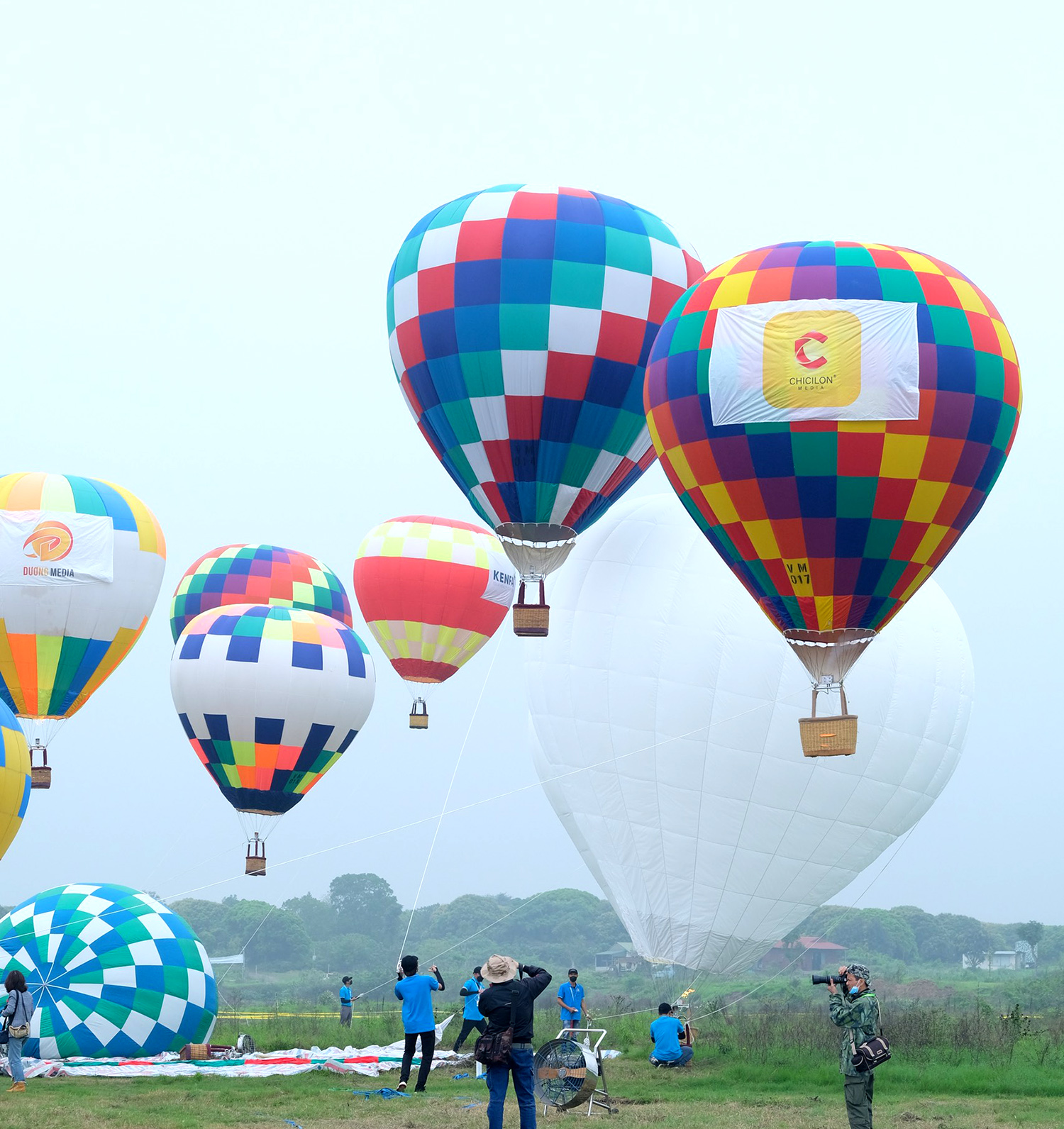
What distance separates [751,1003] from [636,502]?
18892mm

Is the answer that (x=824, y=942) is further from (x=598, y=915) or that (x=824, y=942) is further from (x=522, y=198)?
(x=522, y=198)

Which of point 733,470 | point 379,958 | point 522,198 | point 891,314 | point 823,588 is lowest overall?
point 379,958

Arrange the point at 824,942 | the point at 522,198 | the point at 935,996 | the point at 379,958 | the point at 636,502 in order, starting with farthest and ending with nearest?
the point at 379,958, the point at 824,942, the point at 935,996, the point at 636,502, the point at 522,198

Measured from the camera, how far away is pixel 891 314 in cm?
1377

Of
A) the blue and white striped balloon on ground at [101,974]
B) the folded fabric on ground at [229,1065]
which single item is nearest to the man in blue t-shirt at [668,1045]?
the folded fabric on ground at [229,1065]

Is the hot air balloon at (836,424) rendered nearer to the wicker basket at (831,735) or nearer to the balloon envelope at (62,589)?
the wicker basket at (831,735)

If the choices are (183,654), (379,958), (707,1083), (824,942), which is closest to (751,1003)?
(183,654)

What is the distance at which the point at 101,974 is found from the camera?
581 inches

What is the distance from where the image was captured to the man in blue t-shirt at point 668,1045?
14.5m

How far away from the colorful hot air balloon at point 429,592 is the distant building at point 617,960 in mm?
34874

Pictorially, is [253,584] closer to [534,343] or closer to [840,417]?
[534,343]

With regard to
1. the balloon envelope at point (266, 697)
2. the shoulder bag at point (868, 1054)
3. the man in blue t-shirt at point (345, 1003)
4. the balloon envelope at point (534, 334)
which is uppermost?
the balloon envelope at point (534, 334)

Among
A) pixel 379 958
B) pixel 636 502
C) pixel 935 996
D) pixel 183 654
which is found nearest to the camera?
pixel 636 502

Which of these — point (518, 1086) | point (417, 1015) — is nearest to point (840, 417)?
point (417, 1015)
